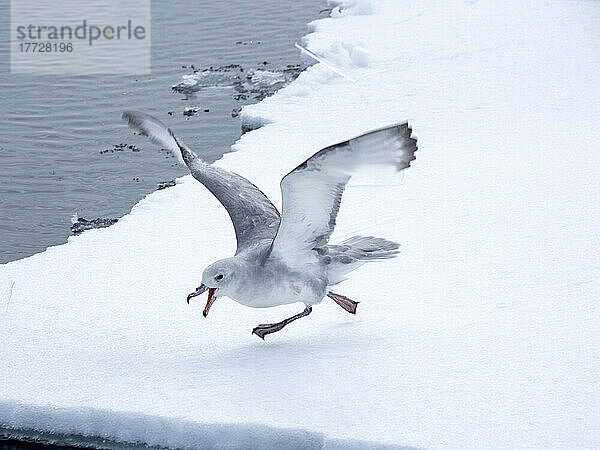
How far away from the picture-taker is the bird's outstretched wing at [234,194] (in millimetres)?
4141

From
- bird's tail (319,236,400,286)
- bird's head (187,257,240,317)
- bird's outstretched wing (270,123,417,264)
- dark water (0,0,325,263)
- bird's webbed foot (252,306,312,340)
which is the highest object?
dark water (0,0,325,263)

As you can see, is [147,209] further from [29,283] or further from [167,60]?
[167,60]

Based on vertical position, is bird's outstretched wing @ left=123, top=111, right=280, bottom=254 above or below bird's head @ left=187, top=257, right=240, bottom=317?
above

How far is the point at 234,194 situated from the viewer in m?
4.30

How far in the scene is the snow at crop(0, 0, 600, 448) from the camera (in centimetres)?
317

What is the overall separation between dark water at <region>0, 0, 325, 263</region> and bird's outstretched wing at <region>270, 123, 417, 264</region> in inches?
105

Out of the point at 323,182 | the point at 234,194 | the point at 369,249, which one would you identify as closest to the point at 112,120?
the point at 234,194

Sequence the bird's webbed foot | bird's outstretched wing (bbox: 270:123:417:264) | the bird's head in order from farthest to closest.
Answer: the bird's webbed foot < the bird's head < bird's outstretched wing (bbox: 270:123:417:264)

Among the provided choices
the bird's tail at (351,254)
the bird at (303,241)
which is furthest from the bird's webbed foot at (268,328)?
the bird's tail at (351,254)

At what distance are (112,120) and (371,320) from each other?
15.8 ft

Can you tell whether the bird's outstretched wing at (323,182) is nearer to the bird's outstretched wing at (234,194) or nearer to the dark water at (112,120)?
the bird's outstretched wing at (234,194)

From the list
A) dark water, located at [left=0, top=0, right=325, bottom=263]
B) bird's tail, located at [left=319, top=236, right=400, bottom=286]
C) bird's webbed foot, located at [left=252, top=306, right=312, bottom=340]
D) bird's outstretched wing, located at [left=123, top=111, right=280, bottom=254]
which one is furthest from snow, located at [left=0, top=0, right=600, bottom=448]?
dark water, located at [left=0, top=0, right=325, bottom=263]

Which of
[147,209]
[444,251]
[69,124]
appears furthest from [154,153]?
[444,251]

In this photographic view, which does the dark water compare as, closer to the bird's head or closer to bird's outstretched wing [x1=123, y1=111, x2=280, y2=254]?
bird's outstretched wing [x1=123, y1=111, x2=280, y2=254]
